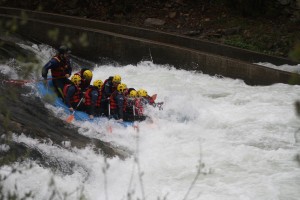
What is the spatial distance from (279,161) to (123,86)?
3283mm

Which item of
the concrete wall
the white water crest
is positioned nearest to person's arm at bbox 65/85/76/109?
the white water crest

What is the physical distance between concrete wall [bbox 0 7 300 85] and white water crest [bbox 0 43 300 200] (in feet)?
1.13

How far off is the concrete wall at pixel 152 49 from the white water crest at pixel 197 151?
346 mm

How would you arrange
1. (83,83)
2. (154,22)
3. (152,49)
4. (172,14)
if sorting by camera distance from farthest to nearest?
(172,14) → (154,22) → (152,49) → (83,83)

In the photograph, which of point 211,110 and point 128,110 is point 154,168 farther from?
point 211,110

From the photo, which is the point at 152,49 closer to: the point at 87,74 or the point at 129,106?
the point at 87,74

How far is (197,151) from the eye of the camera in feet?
24.2

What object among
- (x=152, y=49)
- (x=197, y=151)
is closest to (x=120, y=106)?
(x=197, y=151)

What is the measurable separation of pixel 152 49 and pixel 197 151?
17.9ft

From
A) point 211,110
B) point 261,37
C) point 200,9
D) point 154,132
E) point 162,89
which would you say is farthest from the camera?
point 200,9

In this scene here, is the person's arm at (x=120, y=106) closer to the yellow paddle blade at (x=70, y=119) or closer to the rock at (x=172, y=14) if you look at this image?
the yellow paddle blade at (x=70, y=119)

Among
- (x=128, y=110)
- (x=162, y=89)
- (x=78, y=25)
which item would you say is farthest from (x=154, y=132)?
(x=78, y=25)

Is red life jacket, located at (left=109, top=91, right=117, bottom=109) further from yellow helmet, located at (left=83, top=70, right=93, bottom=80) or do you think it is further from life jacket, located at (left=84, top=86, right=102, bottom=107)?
yellow helmet, located at (left=83, top=70, right=93, bottom=80)

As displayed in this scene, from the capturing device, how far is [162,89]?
10.8m
